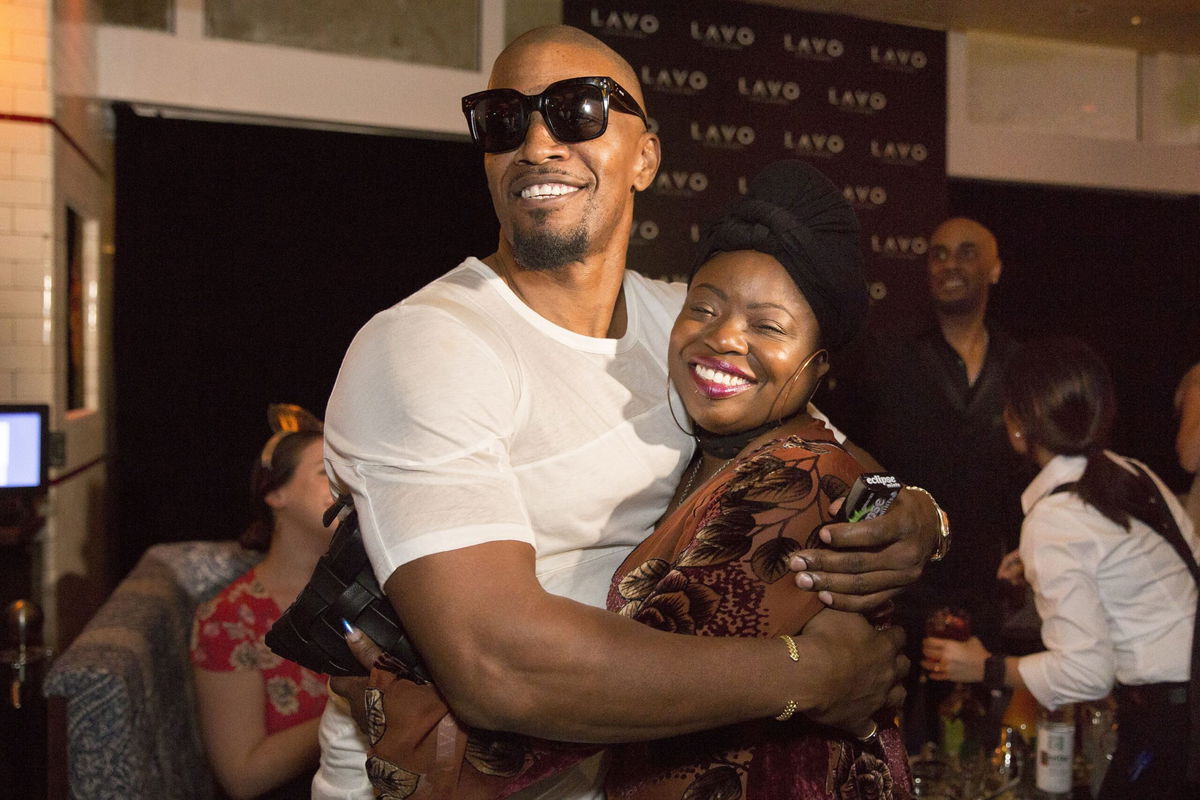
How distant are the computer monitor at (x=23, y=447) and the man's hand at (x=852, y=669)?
3.00m

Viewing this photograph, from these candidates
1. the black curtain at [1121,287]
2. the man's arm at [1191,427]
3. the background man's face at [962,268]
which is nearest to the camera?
the man's arm at [1191,427]

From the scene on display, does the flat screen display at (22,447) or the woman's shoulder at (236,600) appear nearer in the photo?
the woman's shoulder at (236,600)

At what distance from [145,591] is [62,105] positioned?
192 centimetres

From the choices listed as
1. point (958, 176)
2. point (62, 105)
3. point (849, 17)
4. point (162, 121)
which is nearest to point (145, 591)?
point (62, 105)

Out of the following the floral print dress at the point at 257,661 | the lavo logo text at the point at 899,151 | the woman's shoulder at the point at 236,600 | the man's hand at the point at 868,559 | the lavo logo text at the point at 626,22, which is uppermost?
the lavo logo text at the point at 626,22

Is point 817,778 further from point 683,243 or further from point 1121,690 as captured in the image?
point 683,243

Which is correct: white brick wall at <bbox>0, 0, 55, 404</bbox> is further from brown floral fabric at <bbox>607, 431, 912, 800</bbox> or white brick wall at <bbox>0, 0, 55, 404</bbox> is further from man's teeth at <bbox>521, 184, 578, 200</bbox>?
brown floral fabric at <bbox>607, 431, 912, 800</bbox>

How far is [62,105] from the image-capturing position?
3.99 meters

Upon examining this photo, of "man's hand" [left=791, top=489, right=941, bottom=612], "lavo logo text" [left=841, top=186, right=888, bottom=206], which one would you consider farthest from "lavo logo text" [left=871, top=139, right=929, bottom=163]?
"man's hand" [left=791, top=489, right=941, bottom=612]

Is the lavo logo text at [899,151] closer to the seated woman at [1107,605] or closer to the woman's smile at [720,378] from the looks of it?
the seated woman at [1107,605]

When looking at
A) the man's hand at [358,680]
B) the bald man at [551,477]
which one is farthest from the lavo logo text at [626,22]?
the man's hand at [358,680]

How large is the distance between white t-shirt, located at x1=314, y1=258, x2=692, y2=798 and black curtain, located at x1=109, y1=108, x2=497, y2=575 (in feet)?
10.8

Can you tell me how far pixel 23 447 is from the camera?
11.4 ft

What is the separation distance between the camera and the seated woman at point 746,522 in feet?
4.25
